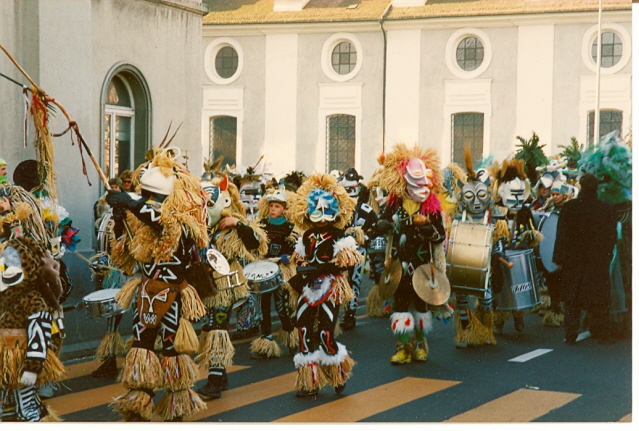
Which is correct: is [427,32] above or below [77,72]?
above

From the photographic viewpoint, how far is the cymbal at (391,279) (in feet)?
30.7

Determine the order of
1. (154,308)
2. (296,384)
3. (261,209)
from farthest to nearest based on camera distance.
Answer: (261,209) → (296,384) → (154,308)

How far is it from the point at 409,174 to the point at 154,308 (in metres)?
3.52

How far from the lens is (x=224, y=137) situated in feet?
98.4

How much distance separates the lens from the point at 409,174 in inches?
368

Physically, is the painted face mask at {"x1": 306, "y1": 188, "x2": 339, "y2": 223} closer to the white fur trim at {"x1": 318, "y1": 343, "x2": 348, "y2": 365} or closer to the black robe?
the white fur trim at {"x1": 318, "y1": 343, "x2": 348, "y2": 365}

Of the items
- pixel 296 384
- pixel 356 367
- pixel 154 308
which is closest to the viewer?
pixel 154 308

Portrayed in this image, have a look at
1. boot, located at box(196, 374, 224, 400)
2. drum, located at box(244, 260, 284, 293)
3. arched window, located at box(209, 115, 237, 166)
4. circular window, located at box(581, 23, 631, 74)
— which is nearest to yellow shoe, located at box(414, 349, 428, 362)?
drum, located at box(244, 260, 284, 293)

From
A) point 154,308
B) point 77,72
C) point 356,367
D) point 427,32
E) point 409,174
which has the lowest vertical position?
point 356,367

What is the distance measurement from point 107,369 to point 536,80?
20.9m

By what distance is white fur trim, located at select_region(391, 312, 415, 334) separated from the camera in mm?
9281

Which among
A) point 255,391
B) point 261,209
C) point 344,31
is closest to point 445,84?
point 344,31

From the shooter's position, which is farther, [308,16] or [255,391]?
[308,16]

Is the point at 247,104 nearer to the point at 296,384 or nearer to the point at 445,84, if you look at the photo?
the point at 445,84
